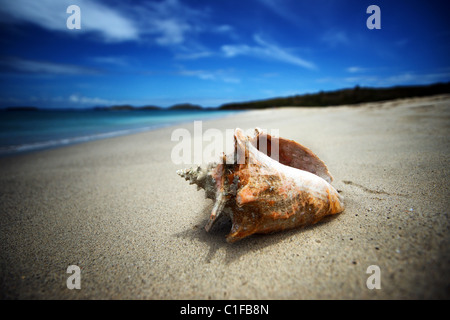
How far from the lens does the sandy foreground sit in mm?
1324

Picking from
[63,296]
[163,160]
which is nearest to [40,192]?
[163,160]

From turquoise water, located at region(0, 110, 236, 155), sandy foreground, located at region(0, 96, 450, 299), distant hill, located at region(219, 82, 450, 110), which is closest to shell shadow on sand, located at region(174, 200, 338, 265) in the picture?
sandy foreground, located at region(0, 96, 450, 299)

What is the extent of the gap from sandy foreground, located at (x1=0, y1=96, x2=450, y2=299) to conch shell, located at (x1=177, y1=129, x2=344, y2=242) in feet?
0.58

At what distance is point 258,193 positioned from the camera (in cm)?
164

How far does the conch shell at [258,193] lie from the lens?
64.6 inches

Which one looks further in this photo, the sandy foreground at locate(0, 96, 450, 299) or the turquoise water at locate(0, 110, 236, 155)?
the turquoise water at locate(0, 110, 236, 155)

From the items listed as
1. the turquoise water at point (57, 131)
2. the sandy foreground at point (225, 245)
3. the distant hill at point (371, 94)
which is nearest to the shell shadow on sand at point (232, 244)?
the sandy foreground at point (225, 245)

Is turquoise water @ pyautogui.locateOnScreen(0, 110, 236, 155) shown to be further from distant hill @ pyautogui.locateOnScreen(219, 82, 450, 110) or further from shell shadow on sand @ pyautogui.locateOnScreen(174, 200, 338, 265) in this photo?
distant hill @ pyautogui.locateOnScreen(219, 82, 450, 110)

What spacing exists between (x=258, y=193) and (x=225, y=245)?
0.61m

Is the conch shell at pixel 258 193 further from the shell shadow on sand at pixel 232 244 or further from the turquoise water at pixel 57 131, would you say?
the turquoise water at pixel 57 131

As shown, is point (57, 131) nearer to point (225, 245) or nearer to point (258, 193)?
point (225, 245)

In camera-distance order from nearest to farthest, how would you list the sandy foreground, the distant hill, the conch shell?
1. the sandy foreground
2. the conch shell
3. the distant hill

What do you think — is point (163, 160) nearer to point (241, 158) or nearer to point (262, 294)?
point (241, 158)

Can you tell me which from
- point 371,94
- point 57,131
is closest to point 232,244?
point 57,131
